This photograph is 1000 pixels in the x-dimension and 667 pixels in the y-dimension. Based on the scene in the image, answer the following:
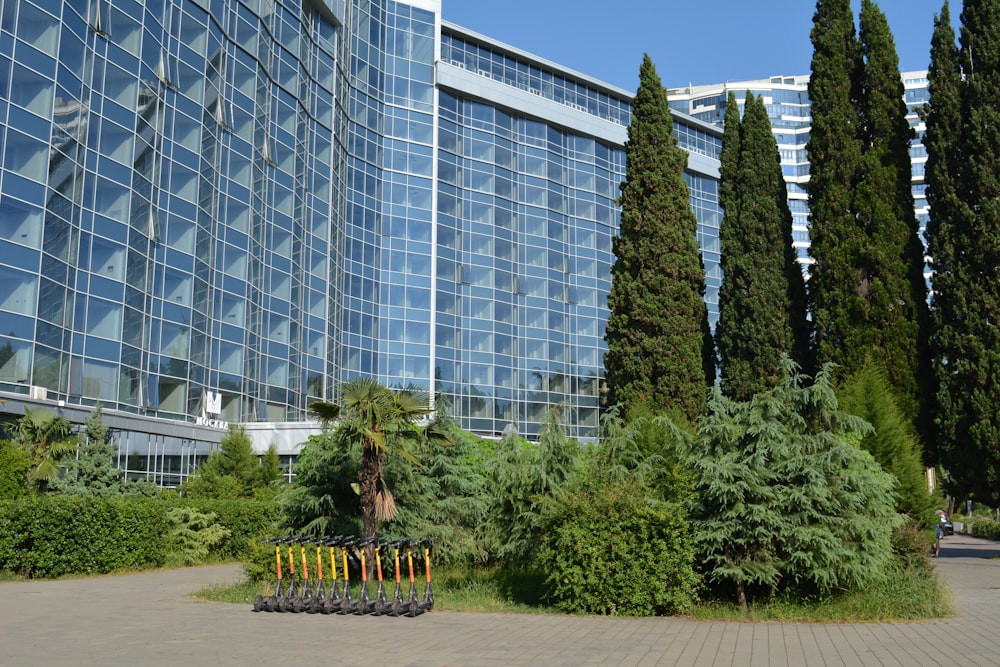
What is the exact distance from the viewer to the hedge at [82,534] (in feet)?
59.7

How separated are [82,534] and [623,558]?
1290 cm

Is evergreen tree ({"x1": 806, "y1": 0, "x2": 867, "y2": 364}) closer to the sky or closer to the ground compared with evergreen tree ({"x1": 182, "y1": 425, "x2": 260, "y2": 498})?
closer to the sky

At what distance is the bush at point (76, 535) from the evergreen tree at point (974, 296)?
2143 centimetres

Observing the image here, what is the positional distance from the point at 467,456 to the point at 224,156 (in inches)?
872

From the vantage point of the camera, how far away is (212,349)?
3569 centimetres

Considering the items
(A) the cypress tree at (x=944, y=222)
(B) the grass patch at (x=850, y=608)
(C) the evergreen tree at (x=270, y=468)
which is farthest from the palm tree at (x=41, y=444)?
(A) the cypress tree at (x=944, y=222)

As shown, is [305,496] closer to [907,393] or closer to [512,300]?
[907,393]

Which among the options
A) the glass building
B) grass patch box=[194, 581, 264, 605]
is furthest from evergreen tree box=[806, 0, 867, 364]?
the glass building

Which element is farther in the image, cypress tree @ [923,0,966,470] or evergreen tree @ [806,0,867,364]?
evergreen tree @ [806,0,867,364]

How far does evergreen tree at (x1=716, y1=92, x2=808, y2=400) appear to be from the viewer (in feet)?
93.6

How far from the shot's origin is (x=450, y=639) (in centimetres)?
1077

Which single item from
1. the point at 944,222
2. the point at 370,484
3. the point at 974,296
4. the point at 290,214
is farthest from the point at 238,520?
the point at 944,222

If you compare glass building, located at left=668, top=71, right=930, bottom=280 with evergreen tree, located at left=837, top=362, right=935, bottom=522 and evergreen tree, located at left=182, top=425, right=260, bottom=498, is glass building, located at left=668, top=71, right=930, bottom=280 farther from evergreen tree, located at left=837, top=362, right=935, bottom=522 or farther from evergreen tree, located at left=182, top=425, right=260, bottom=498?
evergreen tree, located at left=837, top=362, right=935, bottom=522

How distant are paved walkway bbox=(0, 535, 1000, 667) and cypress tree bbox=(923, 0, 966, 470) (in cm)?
1134
